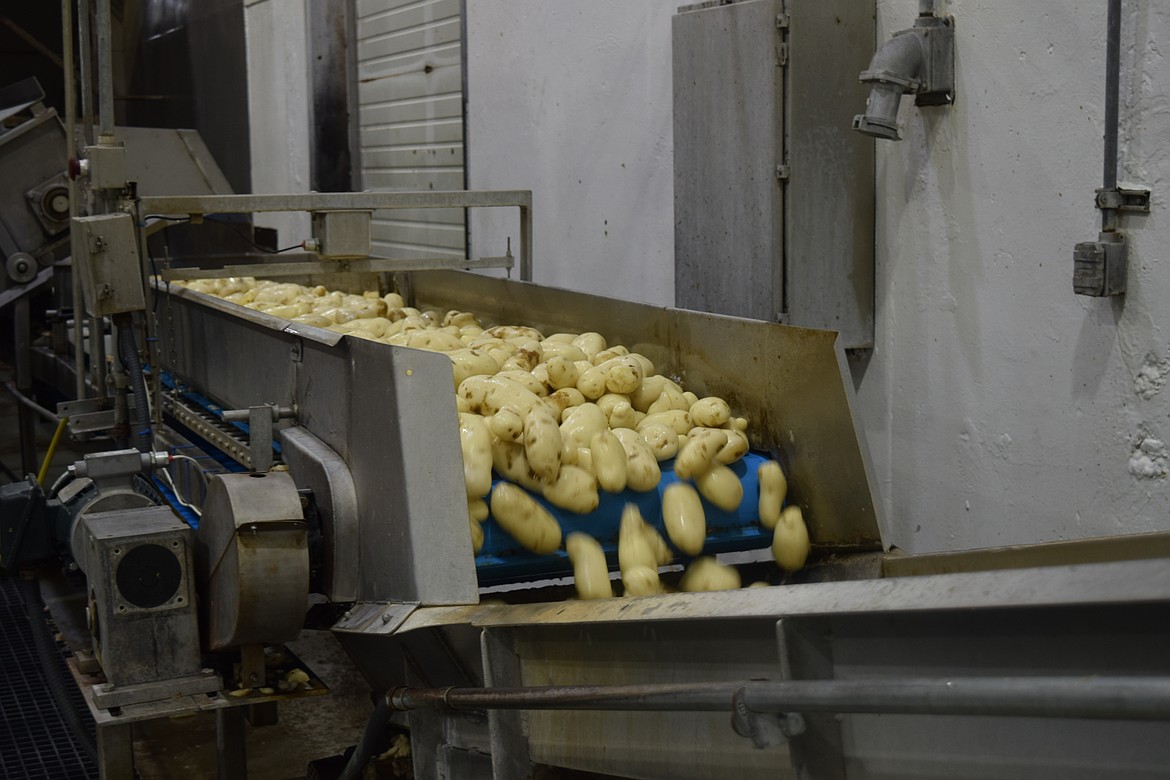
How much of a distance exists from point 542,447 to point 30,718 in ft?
6.39

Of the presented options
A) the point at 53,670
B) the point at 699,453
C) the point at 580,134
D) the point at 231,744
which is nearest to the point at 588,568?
the point at 699,453

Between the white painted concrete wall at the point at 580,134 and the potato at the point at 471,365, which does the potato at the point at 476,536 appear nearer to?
the potato at the point at 471,365

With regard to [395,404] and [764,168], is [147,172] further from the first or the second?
[395,404]

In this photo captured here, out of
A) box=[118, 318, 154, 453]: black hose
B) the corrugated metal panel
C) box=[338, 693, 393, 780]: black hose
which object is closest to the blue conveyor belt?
box=[338, 693, 393, 780]: black hose

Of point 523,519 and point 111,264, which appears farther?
point 111,264

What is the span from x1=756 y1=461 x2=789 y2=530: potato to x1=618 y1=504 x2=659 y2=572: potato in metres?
0.25

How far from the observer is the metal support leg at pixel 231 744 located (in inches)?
91.4

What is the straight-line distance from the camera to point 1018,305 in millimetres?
2709

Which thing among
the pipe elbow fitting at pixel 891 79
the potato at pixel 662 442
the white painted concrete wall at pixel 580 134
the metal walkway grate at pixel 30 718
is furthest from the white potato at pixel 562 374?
the white painted concrete wall at pixel 580 134

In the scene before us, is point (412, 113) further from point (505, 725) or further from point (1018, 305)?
point (505, 725)

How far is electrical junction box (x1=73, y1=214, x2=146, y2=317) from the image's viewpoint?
Result: 2.81 meters

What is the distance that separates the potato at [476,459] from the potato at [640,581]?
0.28m

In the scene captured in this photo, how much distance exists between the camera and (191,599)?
211 centimetres

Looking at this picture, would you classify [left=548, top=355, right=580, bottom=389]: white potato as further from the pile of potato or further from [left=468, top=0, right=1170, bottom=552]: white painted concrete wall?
[left=468, top=0, right=1170, bottom=552]: white painted concrete wall
